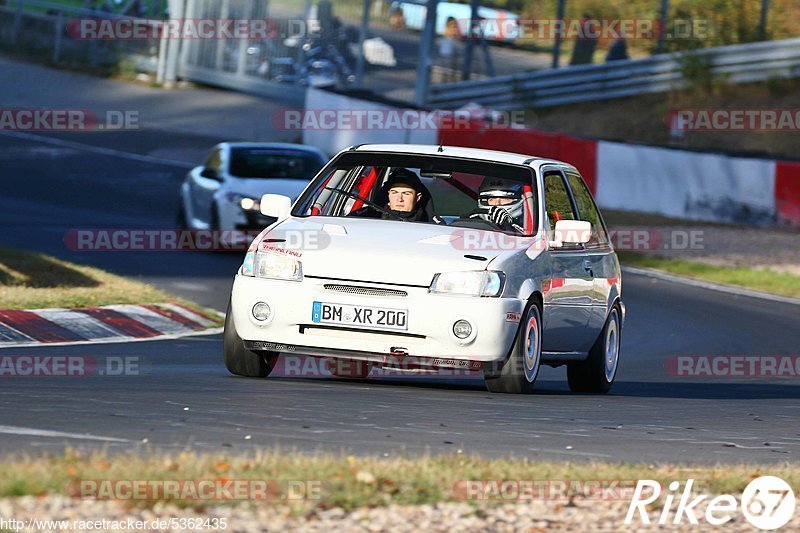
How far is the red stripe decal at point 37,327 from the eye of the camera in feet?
40.6

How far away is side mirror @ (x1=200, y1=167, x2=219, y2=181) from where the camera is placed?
2111cm

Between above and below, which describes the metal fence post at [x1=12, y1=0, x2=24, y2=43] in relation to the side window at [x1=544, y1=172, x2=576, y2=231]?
above

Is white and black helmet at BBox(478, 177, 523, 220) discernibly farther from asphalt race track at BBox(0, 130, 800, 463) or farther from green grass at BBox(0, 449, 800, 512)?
green grass at BBox(0, 449, 800, 512)

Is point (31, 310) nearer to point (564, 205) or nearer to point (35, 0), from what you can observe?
point (564, 205)

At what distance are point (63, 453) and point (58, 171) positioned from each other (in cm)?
2305

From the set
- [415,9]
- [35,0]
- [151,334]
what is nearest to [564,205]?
[151,334]

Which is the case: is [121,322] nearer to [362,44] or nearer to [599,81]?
[362,44]

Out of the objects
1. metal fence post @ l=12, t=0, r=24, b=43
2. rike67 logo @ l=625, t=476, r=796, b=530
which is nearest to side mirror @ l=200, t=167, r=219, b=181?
rike67 logo @ l=625, t=476, r=796, b=530

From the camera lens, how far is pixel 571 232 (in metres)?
9.98

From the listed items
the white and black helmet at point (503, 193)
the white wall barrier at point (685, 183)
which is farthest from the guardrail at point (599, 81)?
the white and black helmet at point (503, 193)

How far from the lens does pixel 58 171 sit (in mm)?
28969

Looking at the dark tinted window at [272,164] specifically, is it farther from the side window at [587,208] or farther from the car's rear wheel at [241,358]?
the car's rear wheel at [241,358]

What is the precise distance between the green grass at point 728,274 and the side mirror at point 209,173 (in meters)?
5.66

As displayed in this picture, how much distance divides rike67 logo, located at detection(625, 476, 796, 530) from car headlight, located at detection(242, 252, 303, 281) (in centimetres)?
320
